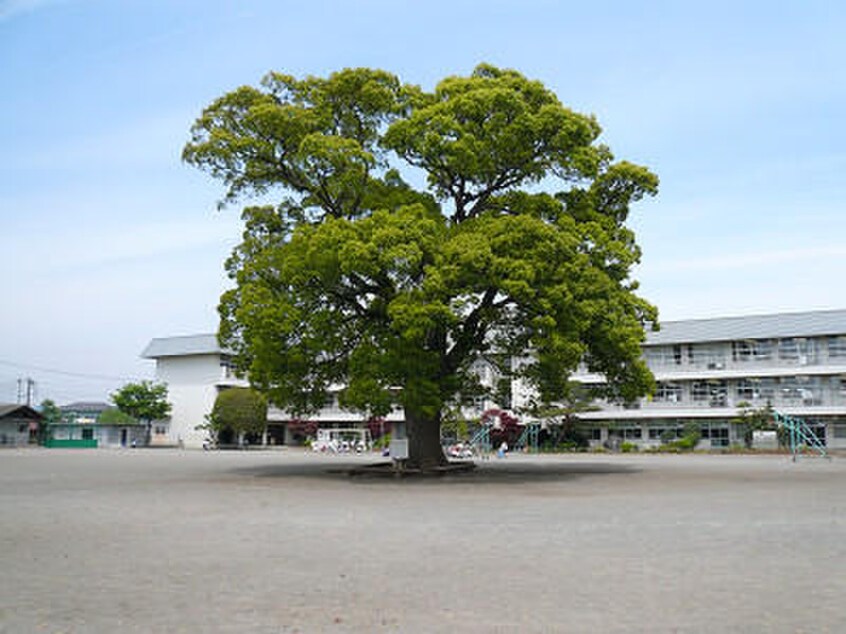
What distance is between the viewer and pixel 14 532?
9.82 m

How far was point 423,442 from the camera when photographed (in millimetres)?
22266

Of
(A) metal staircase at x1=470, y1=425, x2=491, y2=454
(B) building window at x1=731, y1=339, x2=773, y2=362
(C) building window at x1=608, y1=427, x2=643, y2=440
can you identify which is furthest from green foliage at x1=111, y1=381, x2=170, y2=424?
(B) building window at x1=731, y1=339, x2=773, y2=362

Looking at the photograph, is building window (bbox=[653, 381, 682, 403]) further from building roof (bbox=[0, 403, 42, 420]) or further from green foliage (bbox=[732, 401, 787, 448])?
building roof (bbox=[0, 403, 42, 420])

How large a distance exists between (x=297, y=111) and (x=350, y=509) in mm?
12266

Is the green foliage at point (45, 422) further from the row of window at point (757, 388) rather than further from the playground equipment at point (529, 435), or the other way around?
the row of window at point (757, 388)

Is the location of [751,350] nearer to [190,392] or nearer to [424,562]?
[190,392]

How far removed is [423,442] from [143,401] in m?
40.5

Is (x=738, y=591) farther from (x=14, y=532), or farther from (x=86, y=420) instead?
(x=86, y=420)

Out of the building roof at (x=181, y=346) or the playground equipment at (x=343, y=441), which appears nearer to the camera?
the playground equipment at (x=343, y=441)

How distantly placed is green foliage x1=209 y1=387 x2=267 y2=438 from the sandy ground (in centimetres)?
3674

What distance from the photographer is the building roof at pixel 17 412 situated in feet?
178

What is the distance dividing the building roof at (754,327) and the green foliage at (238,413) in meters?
25.0

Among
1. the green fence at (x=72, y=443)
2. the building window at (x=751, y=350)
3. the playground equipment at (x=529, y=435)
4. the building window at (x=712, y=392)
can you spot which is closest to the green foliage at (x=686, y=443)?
the building window at (x=712, y=392)

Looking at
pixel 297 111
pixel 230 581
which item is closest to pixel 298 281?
pixel 297 111
